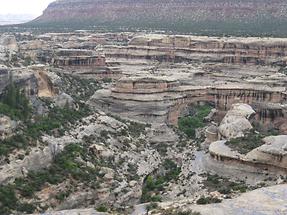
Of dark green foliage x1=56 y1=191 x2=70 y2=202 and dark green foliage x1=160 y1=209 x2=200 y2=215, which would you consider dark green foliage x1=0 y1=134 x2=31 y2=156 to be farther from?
dark green foliage x1=160 y1=209 x2=200 y2=215

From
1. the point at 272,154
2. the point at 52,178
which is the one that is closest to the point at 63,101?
the point at 52,178

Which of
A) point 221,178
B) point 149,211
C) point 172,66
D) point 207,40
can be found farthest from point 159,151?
point 207,40

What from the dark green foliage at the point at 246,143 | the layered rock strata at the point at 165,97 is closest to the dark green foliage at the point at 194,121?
the layered rock strata at the point at 165,97

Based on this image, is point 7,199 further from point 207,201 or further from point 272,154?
point 272,154

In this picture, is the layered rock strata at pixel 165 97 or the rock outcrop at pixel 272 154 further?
the layered rock strata at pixel 165 97

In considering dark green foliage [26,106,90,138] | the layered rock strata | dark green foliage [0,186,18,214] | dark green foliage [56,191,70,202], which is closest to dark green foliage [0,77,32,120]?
dark green foliage [26,106,90,138]

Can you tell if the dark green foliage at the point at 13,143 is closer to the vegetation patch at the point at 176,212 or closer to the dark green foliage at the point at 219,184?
the vegetation patch at the point at 176,212
